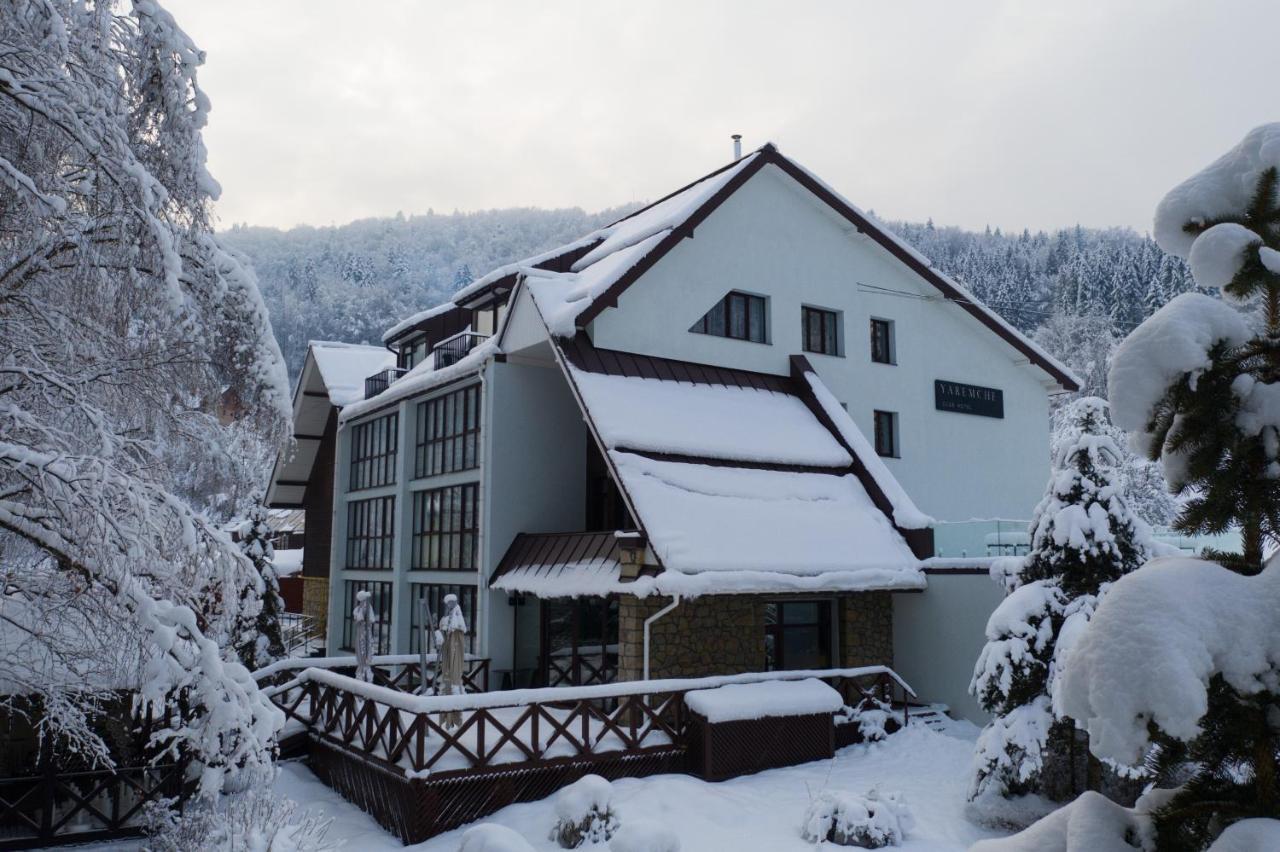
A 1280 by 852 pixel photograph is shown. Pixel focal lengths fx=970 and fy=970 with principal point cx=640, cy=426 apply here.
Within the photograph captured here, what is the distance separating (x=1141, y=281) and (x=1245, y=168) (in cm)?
7760

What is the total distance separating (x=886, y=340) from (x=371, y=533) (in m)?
14.9

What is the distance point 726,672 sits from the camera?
16.9 meters

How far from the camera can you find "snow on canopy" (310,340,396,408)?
30219 mm

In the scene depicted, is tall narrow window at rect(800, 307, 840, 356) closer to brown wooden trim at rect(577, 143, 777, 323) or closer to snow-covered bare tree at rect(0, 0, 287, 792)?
brown wooden trim at rect(577, 143, 777, 323)

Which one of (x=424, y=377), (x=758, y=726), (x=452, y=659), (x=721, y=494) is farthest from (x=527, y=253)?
(x=758, y=726)

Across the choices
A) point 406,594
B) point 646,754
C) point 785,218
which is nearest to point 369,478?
point 406,594

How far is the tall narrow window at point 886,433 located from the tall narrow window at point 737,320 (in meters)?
3.90

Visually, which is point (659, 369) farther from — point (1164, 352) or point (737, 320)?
point (1164, 352)

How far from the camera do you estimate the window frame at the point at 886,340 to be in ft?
77.5

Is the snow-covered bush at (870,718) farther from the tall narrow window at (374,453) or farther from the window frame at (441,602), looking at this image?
the tall narrow window at (374,453)

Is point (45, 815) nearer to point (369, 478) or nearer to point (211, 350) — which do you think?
point (211, 350)

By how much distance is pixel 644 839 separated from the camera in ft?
34.7

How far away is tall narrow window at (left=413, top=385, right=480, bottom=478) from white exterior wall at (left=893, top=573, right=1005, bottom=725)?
9654 mm

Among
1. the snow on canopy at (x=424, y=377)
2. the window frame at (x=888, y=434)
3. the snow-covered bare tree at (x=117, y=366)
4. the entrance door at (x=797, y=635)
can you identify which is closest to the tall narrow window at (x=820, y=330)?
the window frame at (x=888, y=434)
